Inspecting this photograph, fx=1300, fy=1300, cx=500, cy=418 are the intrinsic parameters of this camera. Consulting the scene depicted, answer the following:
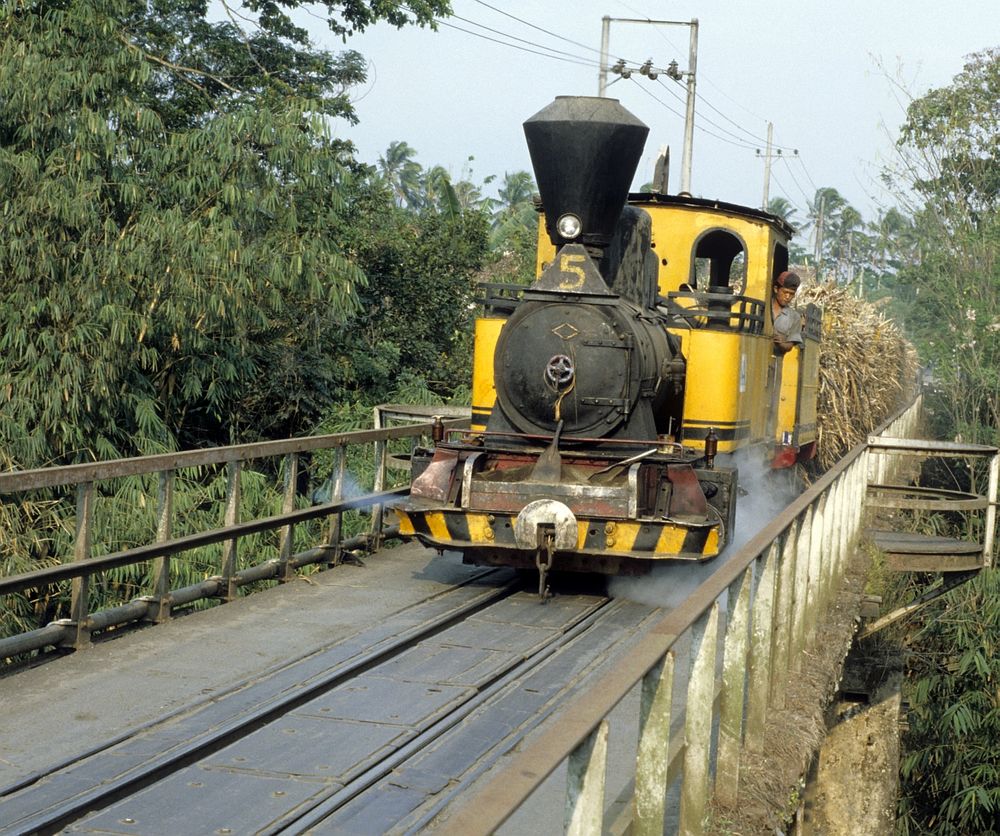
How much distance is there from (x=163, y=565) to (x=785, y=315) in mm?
7224

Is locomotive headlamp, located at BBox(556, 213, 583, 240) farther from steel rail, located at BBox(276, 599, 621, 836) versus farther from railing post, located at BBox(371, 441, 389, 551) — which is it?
steel rail, located at BBox(276, 599, 621, 836)

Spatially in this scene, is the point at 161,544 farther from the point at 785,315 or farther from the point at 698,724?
the point at 785,315

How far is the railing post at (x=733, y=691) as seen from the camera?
4.84 meters

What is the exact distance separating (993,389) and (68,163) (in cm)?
1521

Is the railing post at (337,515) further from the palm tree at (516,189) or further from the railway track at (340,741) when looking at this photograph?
the palm tree at (516,189)

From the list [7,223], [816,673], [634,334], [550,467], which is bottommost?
[816,673]

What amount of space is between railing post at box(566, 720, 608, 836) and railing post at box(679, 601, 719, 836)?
1365 mm

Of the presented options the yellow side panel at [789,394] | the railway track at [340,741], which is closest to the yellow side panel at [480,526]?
the railway track at [340,741]

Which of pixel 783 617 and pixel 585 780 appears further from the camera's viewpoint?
pixel 783 617

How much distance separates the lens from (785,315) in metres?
12.8

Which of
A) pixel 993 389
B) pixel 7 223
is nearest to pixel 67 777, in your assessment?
pixel 7 223

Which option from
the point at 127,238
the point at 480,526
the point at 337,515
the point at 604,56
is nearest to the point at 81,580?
the point at 480,526

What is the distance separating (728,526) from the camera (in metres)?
9.03

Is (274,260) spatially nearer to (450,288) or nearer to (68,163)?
(68,163)
